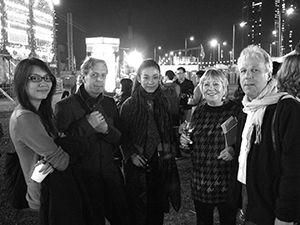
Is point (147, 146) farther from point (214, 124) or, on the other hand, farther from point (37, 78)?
point (37, 78)

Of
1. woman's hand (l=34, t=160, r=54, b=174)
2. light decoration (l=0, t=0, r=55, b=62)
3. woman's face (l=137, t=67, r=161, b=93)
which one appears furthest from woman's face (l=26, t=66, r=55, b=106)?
light decoration (l=0, t=0, r=55, b=62)

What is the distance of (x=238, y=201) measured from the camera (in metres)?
2.50

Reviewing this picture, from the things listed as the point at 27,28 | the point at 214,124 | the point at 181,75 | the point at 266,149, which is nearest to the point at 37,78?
the point at 214,124

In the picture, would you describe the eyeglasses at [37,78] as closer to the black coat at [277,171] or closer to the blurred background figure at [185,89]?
the black coat at [277,171]

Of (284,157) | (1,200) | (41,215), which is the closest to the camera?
(284,157)

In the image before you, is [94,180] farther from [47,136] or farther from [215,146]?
[215,146]

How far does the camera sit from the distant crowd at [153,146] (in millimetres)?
1997

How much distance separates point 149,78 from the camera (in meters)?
3.27

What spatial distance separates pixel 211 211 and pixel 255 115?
136cm

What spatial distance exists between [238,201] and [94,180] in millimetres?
1383

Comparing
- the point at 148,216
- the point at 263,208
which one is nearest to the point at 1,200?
the point at 148,216

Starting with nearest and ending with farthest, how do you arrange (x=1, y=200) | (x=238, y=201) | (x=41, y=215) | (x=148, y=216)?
(x=41, y=215) < (x=238, y=201) < (x=148, y=216) < (x=1, y=200)

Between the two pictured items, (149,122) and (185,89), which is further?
(185,89)

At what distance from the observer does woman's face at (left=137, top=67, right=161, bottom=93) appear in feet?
10.7
